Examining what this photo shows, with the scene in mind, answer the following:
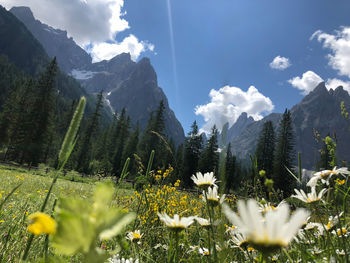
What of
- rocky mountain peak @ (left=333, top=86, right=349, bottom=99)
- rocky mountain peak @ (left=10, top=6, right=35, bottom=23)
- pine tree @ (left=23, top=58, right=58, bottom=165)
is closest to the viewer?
pine tree @ (left=23, top=58, right=58, bottom=165)

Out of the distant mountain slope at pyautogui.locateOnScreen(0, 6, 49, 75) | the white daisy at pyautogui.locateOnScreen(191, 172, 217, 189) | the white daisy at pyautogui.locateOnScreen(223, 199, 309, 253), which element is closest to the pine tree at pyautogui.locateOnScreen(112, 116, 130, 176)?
the white daisy at pyautogui.locateOnScreen(191, 172, 217, 189)

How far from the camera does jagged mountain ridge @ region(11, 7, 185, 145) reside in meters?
159

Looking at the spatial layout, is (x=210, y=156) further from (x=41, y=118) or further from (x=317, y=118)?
(x=317, y=118)

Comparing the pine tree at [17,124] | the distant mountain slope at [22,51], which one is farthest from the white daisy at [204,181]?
the distant mountain slope at [22,51]

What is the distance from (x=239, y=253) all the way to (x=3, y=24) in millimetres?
133528

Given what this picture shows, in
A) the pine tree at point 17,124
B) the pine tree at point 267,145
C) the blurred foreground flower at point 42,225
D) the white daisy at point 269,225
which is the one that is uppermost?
the pine tree at point 267,145

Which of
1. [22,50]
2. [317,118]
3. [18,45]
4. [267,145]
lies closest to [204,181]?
[267,145]

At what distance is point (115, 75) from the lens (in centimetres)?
18038

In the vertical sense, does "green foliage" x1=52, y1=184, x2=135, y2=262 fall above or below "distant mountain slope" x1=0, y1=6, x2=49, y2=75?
below

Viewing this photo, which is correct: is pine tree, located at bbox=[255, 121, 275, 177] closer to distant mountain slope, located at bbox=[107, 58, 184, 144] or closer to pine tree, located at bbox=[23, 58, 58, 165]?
pine tree, located at bbox=[23, 58, 58, 165]

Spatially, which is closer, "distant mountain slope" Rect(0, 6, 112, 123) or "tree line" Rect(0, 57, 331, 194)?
"tree line" Rect(0, 57, 331, 194)

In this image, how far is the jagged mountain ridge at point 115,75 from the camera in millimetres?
159000

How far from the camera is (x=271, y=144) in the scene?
112ft

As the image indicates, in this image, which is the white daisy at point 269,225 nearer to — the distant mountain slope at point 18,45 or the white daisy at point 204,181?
the white daisy at point 204,181
